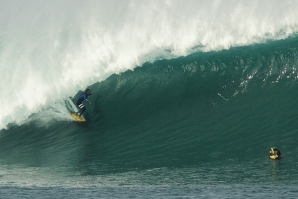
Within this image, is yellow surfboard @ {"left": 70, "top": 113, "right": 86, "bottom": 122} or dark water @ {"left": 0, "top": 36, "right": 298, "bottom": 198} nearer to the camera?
dark water @ {"left": 0, "top": 36, "right": 298, "bottom": 198}

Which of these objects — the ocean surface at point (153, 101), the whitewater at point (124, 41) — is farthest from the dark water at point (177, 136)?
the whitewater at point (124, 41)

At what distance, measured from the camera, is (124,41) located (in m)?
21.6

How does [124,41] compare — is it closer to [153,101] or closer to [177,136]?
[153,101]

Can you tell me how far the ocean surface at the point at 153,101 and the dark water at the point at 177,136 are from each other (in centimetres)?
3

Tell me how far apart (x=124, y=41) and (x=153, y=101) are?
346 centimetres

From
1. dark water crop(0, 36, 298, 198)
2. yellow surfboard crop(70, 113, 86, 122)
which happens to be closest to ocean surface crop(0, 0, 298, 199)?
dark water crop(0, 36, 298, 198)

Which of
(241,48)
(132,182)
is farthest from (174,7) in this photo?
(132,182)

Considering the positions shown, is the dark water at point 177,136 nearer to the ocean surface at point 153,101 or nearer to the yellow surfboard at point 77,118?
the ocean surface at point 153,101

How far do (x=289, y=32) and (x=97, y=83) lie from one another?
260 inches

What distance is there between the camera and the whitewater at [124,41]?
20625 millimetres

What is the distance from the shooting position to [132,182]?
12.6 m

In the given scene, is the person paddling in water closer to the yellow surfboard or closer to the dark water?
the yellow surfboard

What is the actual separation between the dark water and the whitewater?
1.82 ft

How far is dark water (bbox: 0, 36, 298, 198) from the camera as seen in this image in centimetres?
1219
